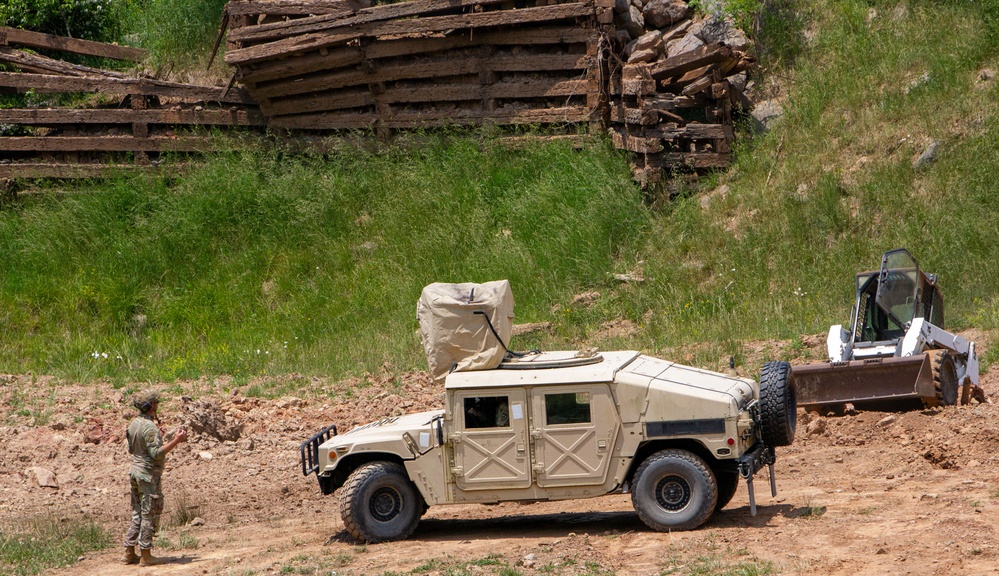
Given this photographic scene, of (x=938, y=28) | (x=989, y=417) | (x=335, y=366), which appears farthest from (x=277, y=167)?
(x=989, y=417)

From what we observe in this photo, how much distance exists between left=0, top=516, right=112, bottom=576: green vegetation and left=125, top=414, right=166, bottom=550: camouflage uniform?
0.88m

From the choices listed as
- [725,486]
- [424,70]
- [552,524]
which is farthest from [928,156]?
[552,524]

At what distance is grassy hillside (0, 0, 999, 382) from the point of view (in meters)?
17.0

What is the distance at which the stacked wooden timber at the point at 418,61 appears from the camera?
67.4 ft

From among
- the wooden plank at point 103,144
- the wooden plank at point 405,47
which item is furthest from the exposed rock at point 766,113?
the wooden plank at point 103,144

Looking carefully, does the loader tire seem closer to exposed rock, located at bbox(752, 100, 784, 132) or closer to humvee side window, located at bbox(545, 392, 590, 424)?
humvee side window, located at bbox(545, 392, 590, 424)

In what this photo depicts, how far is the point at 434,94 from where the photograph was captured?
21562 millimetres

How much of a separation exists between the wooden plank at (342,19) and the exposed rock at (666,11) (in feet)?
10.1

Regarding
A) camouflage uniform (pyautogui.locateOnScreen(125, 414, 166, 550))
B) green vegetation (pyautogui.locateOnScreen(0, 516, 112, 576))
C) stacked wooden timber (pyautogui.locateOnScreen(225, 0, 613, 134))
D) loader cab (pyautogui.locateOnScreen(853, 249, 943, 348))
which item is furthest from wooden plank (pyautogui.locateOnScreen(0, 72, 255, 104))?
camouflage uniform (pyautogui.locateOnScreen(125, 414, 166, 550))

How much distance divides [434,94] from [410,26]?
1.42 metres

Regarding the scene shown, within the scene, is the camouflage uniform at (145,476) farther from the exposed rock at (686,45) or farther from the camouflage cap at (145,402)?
the exposed rock at (686,45)

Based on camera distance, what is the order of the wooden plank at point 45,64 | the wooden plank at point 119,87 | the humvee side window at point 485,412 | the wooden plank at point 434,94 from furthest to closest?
the wooden plank at point 45,64 < the wooden plank at point 119,87 < the wooden plank at point 434,94 < the humvee side window at point 485,412

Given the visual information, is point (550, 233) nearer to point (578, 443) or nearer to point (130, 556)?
point (578, 443)

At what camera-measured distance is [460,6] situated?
20.8 meters
